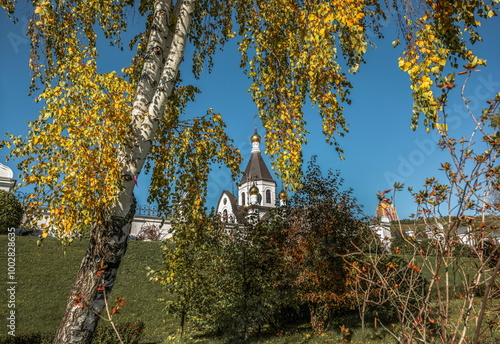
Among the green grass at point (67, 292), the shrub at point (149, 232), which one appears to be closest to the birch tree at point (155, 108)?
the green grass at point (67, 292)

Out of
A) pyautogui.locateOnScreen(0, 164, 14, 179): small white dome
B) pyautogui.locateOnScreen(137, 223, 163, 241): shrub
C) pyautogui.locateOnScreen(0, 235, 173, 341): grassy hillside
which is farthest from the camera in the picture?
pyautogui.locateOnScreen(137, 223, 163, 241): shrub

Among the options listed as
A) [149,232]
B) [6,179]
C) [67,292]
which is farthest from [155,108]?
[149,232]

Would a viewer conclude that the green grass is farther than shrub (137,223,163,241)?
No

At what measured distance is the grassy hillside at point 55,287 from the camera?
1223 centimetres

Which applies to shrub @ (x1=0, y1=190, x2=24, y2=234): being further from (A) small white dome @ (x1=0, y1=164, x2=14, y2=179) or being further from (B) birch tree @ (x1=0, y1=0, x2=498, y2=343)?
(B) birch tree @ (x1=0, y1=0, x2=498, y2=343)

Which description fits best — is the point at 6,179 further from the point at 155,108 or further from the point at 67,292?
the point at 155,108

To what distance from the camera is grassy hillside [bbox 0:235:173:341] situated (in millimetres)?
12234

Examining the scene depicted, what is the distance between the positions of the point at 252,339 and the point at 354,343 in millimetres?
2926

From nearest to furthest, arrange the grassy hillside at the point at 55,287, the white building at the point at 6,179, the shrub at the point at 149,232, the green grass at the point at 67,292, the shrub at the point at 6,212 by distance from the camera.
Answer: the green grass at the point at 67,292
the grassy hillside at the point at 55,287
the shrub at the point at 6,212
the white building at the point at 6,179
the shrub at the point at 149,232

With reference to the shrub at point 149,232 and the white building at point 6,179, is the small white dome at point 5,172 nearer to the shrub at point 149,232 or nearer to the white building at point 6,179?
the white building at point 6,179

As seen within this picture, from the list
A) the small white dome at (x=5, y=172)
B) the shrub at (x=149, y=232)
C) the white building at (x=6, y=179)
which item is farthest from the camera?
the shrub at (x=149, y=232)

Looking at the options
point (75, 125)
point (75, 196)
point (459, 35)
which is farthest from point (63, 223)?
point (459, 35)

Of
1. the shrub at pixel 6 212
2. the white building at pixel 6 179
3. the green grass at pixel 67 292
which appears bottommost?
the green grass at pixel 67 292

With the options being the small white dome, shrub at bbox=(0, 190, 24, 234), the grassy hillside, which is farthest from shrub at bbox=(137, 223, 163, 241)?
the small white dome
